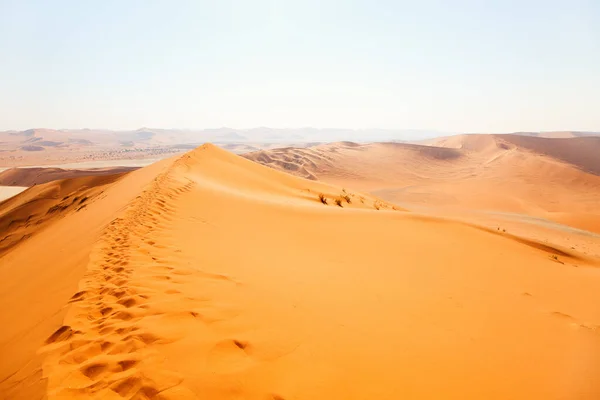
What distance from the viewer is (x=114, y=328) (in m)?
2.54

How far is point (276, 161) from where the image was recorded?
38.7 m

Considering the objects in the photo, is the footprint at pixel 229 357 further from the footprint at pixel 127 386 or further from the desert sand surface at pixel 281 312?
the footprint at pixel 127 386

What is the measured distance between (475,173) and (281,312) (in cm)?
4264

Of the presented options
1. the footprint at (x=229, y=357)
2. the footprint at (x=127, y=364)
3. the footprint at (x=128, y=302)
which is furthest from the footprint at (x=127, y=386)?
the footprint at (x=128, y=302)

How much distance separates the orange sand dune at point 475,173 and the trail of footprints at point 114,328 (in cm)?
2186

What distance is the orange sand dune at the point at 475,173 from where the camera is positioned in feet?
85.2

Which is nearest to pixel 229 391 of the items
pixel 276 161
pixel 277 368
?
pixel 277 368

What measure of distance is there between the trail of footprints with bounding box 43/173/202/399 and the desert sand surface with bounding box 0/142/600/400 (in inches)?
0.5

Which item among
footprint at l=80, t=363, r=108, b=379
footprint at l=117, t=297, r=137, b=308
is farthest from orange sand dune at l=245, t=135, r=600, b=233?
footprint at l=80, t=363, r=108, b=379

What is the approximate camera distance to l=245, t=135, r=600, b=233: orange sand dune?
85.2 ft

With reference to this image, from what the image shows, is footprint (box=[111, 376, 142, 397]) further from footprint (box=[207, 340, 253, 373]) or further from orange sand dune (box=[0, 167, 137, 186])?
orange sand dune (box=[0, 167, 137, 186])

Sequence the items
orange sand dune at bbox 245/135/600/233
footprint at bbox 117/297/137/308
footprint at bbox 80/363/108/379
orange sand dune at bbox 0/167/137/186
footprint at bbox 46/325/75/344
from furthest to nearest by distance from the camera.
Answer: orange sand dune at bbox 0/167/137/186 → orange sand dune at bbox 245/135/600/233 → footprint at bbox 117/297/137/308 → footprint at bbox 46/325/75/344 → footprint at bbox 80/363/108/379

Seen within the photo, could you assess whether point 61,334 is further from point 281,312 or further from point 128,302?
point 281,312

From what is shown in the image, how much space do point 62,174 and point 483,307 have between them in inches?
1558
